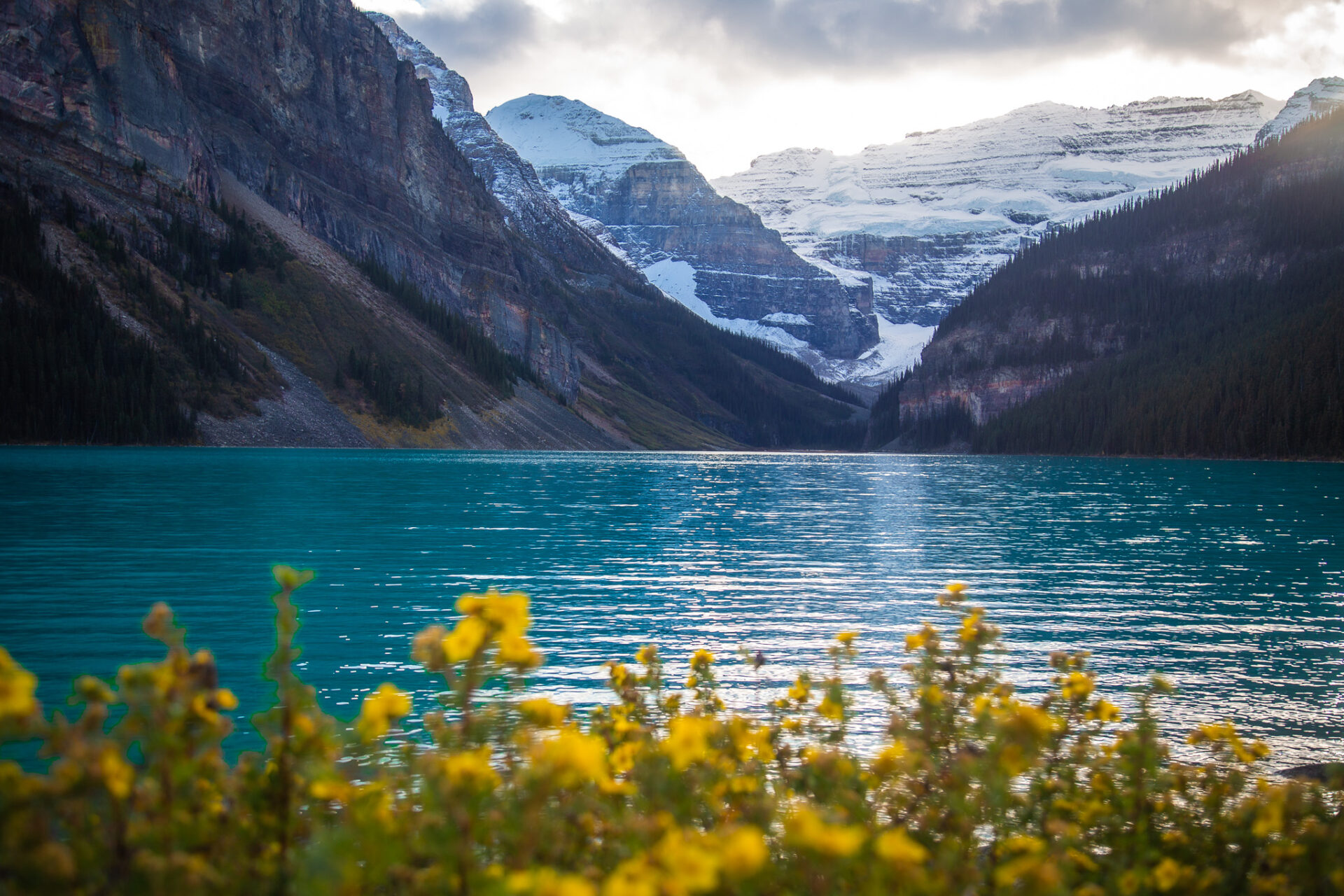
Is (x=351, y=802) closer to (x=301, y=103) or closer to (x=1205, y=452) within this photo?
(x=1205, y=452)

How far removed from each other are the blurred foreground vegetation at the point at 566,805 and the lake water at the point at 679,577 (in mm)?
7364

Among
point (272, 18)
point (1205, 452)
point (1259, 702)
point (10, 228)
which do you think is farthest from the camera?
point (272, 18)

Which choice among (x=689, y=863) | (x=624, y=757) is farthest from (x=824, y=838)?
(x=624, y=757)

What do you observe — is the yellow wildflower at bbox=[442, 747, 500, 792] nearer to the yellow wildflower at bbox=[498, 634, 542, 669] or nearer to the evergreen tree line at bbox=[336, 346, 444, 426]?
the yellow wildflower at bbox=[498, 634, 542, 669]

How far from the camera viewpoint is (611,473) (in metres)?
92.9

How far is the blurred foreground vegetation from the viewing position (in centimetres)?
358

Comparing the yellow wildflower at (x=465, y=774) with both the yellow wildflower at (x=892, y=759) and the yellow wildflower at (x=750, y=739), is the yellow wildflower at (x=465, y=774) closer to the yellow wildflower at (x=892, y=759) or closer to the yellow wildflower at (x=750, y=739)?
the yellow wildflower at (x=750, y=739)

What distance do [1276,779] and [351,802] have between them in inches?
465

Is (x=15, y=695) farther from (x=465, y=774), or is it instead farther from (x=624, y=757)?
(x=624, y=757)

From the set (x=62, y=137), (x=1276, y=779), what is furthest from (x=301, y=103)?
(x=1276, y=779)

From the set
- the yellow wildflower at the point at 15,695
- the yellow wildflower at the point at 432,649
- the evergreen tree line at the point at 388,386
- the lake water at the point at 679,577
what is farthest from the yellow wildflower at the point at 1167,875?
the evergreen tree line at the point at 388,386

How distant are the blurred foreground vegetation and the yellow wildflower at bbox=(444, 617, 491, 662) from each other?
1 centimetres

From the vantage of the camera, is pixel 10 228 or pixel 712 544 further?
pixel 10 228

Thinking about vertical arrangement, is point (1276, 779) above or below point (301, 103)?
below
